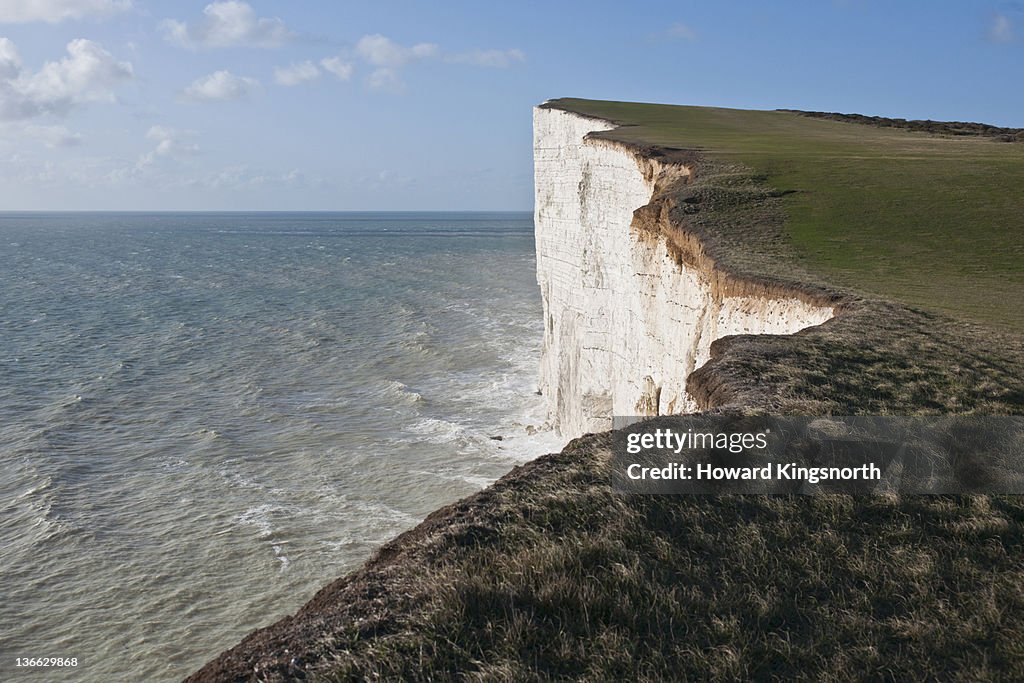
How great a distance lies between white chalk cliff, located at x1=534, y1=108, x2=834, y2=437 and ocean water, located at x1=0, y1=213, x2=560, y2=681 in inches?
94.4

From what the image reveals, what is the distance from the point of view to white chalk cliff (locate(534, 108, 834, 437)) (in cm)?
1389

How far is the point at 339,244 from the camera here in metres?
112

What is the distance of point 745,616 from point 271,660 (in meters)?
2.56

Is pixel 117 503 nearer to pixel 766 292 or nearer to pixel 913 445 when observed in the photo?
pixel 766 292

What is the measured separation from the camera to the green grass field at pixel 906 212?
484 inches

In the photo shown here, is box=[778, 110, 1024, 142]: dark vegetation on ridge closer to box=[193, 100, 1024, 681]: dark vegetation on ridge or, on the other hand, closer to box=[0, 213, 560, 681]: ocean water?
box=[0, 213, 560, 681]: ocean water

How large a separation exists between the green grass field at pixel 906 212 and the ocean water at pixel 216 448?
1075cm

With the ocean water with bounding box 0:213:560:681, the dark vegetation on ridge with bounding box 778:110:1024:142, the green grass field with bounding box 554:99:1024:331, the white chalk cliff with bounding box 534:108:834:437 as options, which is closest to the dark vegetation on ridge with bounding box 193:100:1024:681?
the white chalk cliff with bounding box 534:108:834:437

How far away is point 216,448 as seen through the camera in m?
23.0

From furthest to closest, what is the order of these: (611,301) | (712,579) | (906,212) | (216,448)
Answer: (611,301) → (216,448) → (906,212) → (712,579)

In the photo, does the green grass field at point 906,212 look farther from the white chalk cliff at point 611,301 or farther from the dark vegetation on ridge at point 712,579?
the dark vegetation on ridge at point 712,579

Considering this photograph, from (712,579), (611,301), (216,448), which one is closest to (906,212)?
(611,301)

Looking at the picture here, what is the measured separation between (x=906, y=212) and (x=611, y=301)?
9093mm

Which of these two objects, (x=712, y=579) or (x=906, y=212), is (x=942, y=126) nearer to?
(x=906, y=212)
